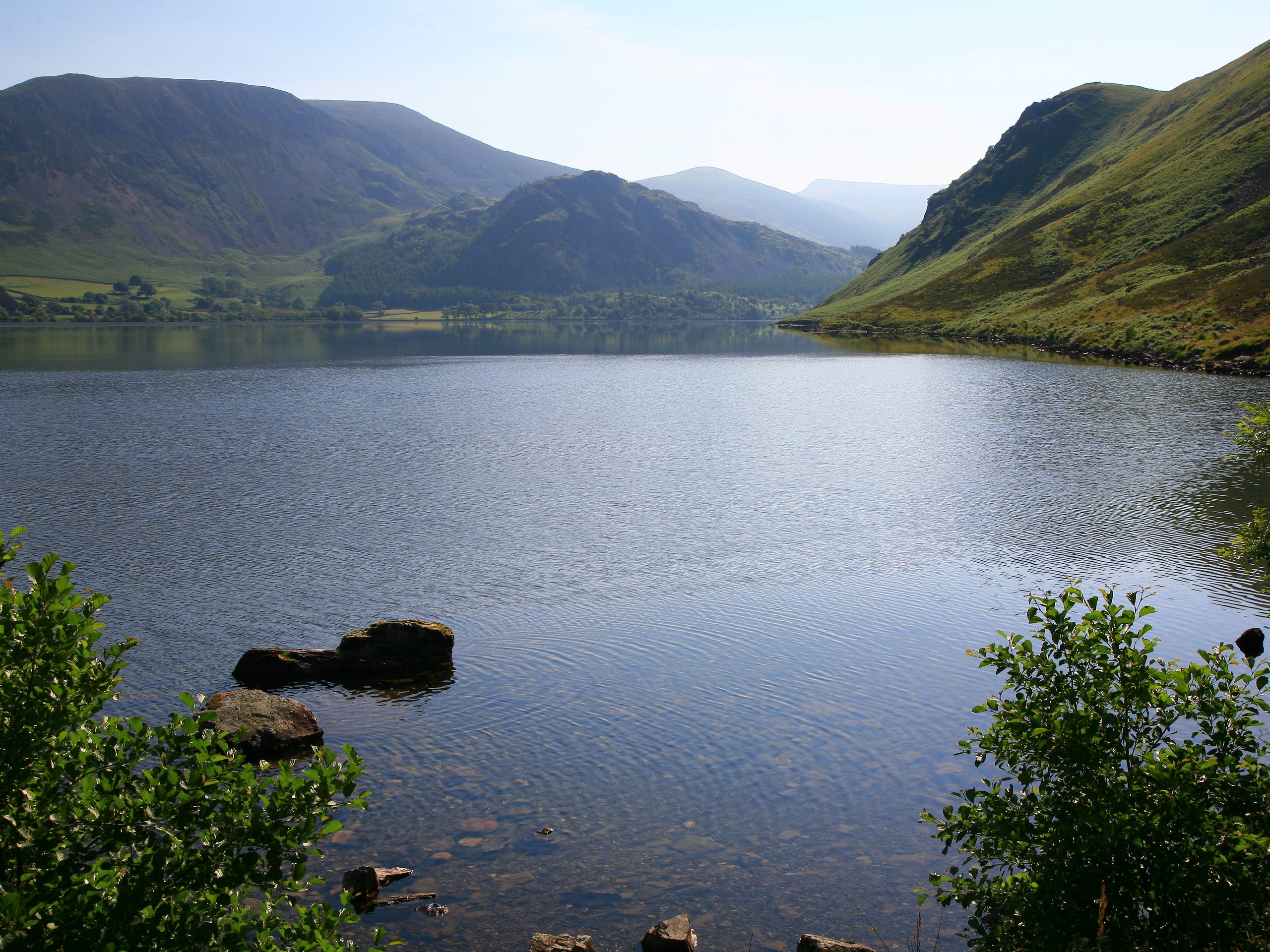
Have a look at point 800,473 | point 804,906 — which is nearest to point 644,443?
point 800,473

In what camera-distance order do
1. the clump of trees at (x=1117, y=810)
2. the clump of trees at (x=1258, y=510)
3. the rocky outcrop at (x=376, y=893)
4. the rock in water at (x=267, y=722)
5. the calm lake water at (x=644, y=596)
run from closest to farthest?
the clump of trees at (x=1117, y=810)
the rocky outcrop at (x=376, y=893)
the calm lake water at (x=644, y=596)
the clump of trees at (x=1258, y=510)
the rock in water at (x=267, y=722)

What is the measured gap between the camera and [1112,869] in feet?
39.5

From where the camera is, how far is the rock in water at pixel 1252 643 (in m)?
28.9

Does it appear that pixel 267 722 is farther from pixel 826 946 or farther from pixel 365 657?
pixel 826 946

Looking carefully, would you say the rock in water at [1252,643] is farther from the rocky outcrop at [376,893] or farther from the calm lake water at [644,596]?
the rocky outcrop at [376,893]

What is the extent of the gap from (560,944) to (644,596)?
2117 cm

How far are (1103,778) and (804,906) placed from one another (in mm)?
7277

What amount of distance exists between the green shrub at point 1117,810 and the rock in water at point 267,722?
17.1m

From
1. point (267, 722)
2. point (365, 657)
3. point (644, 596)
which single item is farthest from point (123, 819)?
point (644, 596)

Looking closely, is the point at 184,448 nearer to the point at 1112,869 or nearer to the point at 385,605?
the point at 385,605

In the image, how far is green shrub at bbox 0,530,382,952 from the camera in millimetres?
9523

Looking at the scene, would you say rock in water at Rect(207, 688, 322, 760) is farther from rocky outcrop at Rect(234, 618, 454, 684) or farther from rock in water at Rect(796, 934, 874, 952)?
rock in water at Rect(796, 934, 874, 952)

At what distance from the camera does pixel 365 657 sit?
2905cm

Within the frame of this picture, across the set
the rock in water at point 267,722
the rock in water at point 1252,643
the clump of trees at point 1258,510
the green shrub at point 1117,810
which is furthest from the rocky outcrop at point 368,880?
the rock in water at point 1252,643
